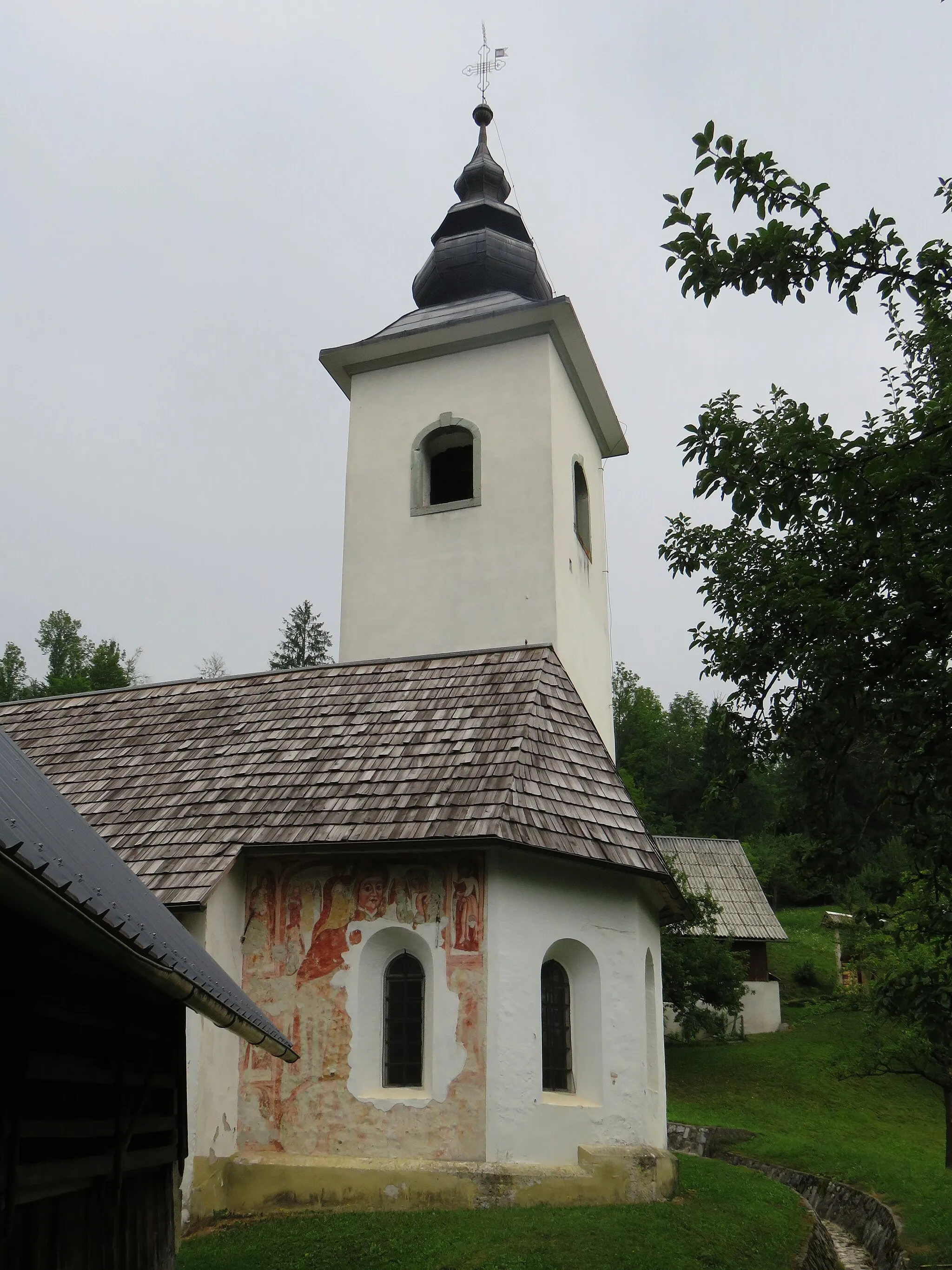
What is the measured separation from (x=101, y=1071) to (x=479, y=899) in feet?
20.2

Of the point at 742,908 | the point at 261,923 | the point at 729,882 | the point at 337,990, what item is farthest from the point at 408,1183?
the point at 729,882

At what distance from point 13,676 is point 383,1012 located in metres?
44.2

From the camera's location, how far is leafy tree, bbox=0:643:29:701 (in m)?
48.5

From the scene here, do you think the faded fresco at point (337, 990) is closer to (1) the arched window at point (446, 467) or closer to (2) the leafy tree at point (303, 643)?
(1) the arched window at point (446, 467)

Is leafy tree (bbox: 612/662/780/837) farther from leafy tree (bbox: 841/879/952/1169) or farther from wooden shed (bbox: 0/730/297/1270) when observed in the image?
wooden shed (bbox: 0/730/297/1270)

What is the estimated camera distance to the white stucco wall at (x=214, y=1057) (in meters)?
10.6

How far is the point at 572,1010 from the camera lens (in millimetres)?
11789

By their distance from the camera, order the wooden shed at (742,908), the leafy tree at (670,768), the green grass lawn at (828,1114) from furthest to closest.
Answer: the leafy tree at (670,768) < the wooden shed at (742,908) < the green grass lawn at (828,1114)

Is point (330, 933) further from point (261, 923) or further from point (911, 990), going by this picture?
point (911, 990)

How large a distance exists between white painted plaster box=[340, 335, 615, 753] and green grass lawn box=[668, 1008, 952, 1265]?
758cm

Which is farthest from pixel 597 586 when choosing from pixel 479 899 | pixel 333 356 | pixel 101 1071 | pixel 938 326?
pixel 101 1071

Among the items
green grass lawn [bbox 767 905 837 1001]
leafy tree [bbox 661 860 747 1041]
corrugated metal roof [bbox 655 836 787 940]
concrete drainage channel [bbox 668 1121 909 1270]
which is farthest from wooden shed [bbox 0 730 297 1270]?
green grass lawn [bbox 767 905 837 1001]

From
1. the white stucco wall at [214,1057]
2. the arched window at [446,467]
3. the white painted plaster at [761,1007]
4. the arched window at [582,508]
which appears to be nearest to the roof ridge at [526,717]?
the white stucco wall at [214,1057]

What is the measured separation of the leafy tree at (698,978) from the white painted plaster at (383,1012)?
15.4 meters
